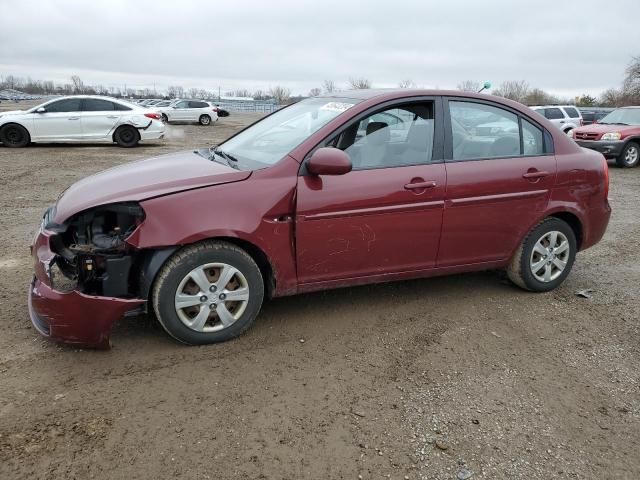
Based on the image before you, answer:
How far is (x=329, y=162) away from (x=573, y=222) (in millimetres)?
2424

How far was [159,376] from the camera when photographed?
3.05m

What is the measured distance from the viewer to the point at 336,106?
3938 millimetres

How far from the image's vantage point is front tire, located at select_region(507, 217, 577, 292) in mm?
4324

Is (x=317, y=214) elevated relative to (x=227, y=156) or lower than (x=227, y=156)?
lower

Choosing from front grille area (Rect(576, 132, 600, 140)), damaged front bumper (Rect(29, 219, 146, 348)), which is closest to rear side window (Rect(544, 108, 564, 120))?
front grille area (Rect(576, 132, 600, 140))

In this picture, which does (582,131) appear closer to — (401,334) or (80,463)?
(401,334)

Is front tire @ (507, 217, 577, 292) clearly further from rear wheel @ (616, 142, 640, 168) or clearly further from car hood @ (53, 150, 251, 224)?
rear wheel @ (616, 142, 640, 168)

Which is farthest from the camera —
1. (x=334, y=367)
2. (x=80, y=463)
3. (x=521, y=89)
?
(x=521, y=89)

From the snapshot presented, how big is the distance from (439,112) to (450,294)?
1507mm

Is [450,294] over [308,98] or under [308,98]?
under

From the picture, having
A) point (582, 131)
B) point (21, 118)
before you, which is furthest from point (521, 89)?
point (21, 118)

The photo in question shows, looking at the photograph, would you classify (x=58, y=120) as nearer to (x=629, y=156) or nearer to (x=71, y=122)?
(x=71, y=122)

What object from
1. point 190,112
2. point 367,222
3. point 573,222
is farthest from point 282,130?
point 190,112

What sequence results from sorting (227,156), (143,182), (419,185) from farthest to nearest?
1. (227,156)
2. (419,185)
3. (143,182)
